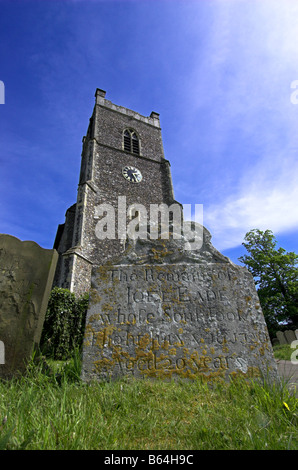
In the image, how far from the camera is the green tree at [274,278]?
52.2 ft

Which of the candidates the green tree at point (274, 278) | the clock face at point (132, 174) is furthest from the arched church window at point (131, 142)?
the green tree at point (274, 278)

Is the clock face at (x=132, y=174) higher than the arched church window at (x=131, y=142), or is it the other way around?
the arched church window at (x=131, y=142)

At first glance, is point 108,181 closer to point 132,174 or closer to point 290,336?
point 132,174

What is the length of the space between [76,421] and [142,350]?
127 centimetres

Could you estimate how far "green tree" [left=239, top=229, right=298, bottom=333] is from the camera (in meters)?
15.9

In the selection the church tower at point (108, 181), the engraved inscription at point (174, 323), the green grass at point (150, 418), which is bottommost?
the green grass at point (150, 418)

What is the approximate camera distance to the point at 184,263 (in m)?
3.34

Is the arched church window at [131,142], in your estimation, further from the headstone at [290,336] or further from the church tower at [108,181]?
the headstone at [290,336]

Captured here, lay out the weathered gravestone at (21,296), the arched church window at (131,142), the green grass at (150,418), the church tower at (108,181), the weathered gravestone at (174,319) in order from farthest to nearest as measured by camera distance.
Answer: the arched church window at (131,142), the church tower at (108,181), the weathered gravestone at (21,296), the weathered gravestone at (174,319), the green grass at (150,418)

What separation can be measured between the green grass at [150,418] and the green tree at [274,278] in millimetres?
16105

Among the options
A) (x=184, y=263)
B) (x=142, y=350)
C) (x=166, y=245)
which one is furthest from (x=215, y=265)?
(x=142, y=350)

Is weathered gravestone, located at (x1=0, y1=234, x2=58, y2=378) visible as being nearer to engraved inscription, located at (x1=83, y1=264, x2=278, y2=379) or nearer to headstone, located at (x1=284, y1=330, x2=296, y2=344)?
engraved inscription, located at (x1=83, y1=264, x2=278, y2=379)

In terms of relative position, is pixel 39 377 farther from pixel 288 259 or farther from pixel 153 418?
pixel 288 259

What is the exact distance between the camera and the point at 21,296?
322 centimetres
